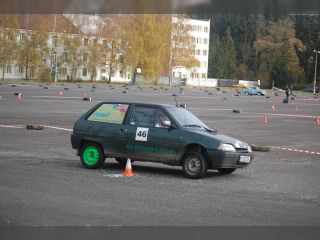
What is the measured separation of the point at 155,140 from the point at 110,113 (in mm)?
1509

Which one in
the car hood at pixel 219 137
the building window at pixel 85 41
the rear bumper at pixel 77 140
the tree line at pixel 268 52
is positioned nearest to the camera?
the car hood at pixel 219 137

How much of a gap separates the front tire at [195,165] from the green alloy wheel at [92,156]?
80.1 inches

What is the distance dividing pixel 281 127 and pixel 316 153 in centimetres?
1098

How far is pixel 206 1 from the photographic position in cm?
427

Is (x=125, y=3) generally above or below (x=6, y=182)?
above

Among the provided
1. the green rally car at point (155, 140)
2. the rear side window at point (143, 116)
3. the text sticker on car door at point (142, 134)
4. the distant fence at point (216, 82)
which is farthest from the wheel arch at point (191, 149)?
the distant fence at point (216, 82)

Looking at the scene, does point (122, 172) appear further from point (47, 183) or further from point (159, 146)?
point (47, 183)

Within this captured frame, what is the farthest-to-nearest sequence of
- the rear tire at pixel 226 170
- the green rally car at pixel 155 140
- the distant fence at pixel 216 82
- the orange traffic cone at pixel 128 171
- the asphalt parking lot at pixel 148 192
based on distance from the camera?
the distant fence at pixel 216 82, the rear tire at pixel 226 170, the green rally car at pixel 155 140, the orange traffic cone at pixel 128 171, the asphalt parking lot at pixel 148 192

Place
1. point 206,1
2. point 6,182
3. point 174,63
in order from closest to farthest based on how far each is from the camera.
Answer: point 206,1, point 6,182, point 174,63

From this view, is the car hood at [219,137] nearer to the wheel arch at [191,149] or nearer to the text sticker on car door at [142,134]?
the wheel arch at [191,149]

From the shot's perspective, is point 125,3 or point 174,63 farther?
point 174,63

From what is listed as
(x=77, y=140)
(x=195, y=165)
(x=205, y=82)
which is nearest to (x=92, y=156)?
(x=77, y=140)

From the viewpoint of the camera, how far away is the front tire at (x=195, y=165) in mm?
13062

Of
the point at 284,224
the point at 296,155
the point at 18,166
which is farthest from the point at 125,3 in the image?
the point at 296,155
